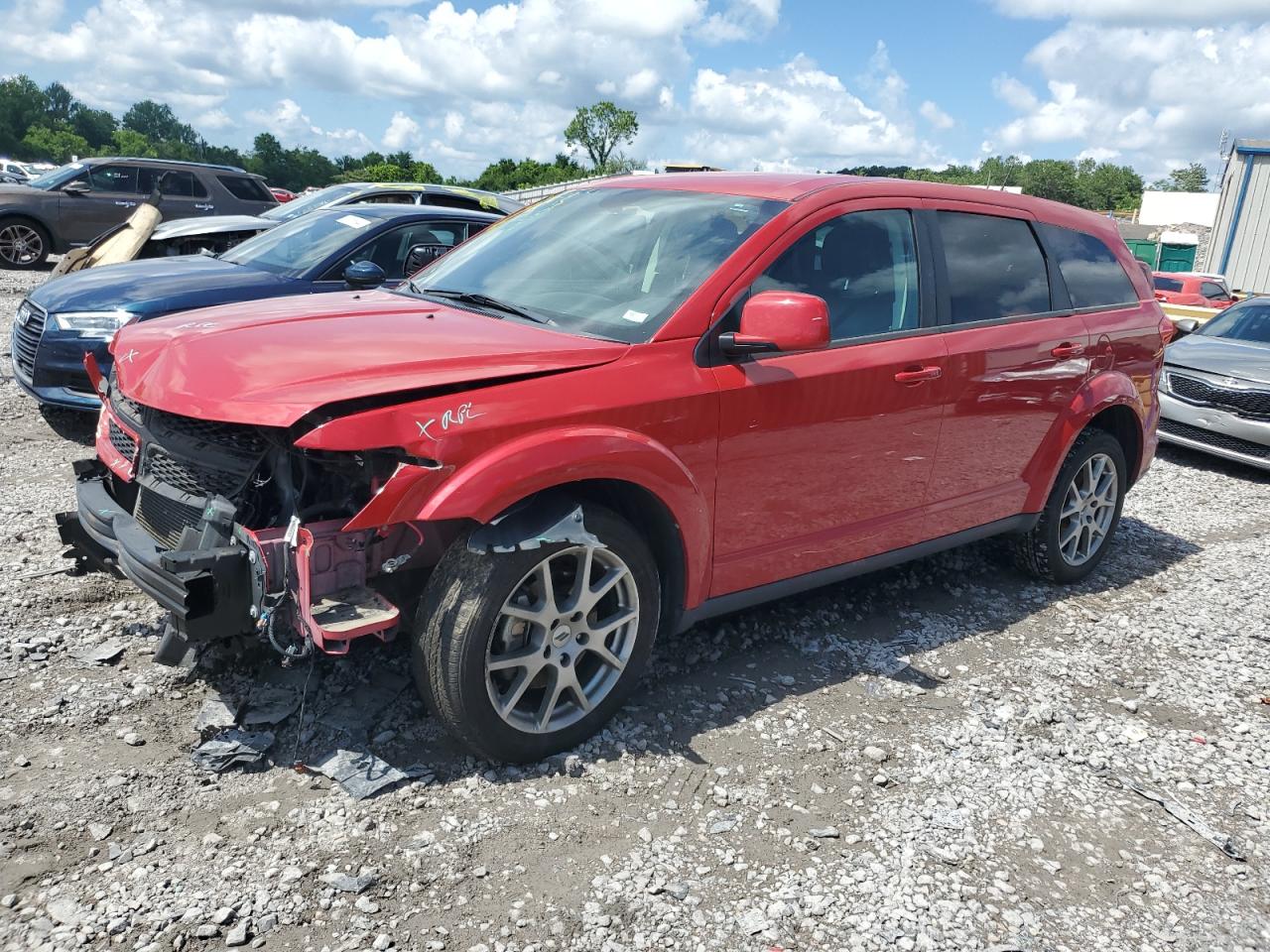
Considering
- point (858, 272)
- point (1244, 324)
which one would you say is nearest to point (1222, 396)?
point (1244, 324)

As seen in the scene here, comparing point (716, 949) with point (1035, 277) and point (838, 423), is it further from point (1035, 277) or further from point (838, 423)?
point (1035, 277)

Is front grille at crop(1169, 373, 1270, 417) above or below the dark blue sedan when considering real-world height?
below

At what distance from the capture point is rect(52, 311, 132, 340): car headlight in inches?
245

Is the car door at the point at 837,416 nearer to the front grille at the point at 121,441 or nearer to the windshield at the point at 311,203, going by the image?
the front grille at the point at 121,441

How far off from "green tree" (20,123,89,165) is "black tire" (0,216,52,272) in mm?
79464

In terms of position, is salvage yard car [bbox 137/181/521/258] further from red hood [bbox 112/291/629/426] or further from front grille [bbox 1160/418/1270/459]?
front grille [bbox 1160/418/1270/459]

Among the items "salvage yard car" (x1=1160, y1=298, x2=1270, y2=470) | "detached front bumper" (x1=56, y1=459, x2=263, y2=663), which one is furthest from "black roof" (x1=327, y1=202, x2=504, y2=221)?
"salvage yard car" (x1=1160, y1=298, x2=1270, y2=470)

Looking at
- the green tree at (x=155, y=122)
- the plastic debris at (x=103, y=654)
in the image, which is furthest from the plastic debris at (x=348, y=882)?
the green tree at (x=155, y=122)

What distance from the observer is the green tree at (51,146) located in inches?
3287

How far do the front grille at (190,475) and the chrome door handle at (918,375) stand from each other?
98.6 inches

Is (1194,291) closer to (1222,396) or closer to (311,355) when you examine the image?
(1222,396)

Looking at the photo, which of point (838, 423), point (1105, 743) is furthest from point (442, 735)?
point (1105, 743)

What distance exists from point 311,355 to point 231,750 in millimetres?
1310

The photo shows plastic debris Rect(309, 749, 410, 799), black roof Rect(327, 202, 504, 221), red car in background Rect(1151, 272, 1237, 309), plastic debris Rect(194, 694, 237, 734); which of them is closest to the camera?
plastic debris Rect(309, 749, 410, 799)
